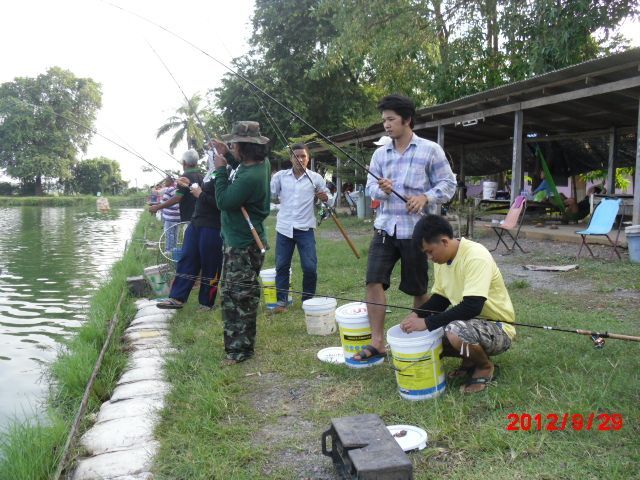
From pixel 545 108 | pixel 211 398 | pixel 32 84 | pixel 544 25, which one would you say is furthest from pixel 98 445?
pixel 32 84

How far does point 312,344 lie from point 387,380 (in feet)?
3.69

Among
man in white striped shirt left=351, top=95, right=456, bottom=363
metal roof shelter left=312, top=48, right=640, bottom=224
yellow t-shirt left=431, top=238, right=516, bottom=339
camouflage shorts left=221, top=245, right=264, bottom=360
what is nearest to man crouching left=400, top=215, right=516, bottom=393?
yellow t-shirt left=431, top=238, right=516, bottom=339

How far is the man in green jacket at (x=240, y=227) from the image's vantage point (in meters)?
4.12

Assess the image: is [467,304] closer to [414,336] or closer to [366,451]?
[414,336]

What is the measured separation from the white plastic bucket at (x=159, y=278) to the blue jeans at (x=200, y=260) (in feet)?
3.61

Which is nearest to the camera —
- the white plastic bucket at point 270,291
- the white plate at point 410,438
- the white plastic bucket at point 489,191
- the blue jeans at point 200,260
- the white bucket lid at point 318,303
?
the white plate at point 410,438

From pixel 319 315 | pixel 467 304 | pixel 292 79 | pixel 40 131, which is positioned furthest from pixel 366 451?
pixel 40 131

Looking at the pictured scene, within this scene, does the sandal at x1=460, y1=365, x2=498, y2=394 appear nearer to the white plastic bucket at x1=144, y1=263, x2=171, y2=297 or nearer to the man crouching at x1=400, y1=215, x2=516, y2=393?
the man crouching at x1=400, y1=215, x2=516, y2=393

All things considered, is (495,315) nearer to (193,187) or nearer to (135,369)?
(135,369)

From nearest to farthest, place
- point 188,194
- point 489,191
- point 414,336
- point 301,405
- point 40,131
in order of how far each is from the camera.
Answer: point 414,336
point 301,405
point 188,194
point 489,191
point 40,131

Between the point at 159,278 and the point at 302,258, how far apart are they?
2191mm

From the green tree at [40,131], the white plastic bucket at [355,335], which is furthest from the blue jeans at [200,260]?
the green tree at [40,131]

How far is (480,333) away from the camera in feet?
10.3

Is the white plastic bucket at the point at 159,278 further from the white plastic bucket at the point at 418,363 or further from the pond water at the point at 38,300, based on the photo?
the white plastic bucket at the point at 418,363
